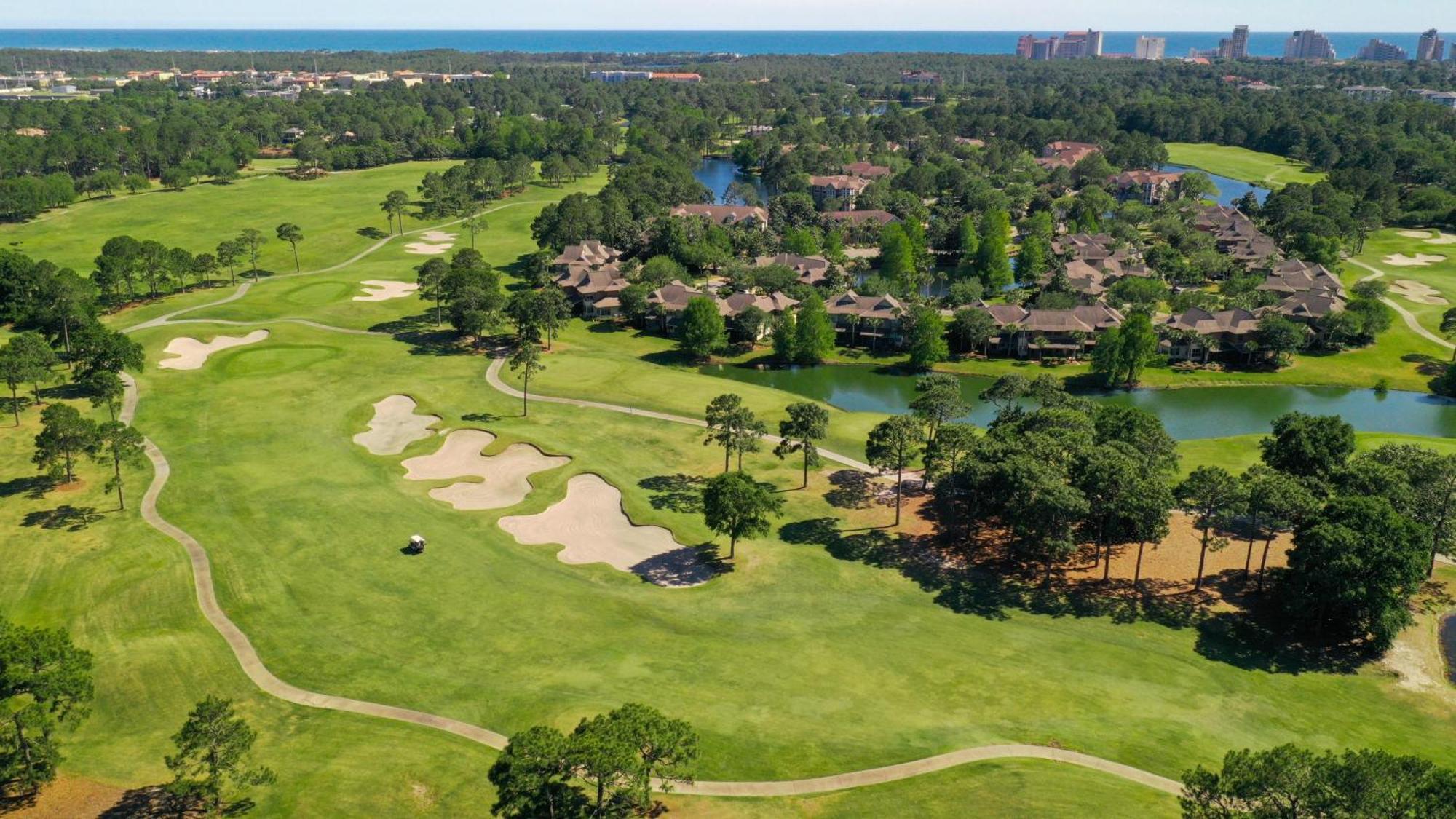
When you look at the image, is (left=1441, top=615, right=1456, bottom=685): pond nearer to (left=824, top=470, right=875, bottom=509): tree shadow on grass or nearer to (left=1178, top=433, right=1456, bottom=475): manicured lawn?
(left=1178, top=433, right=1456, bottom=475): manicured lawn

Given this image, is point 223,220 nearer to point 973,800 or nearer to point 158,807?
point 158,807

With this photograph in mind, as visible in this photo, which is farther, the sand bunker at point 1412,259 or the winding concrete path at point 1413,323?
the sand bunker at point 1412,259

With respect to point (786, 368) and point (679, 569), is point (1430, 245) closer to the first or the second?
point (786, 368)

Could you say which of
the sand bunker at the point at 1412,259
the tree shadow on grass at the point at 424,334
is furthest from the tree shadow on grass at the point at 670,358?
the sand bunker at the point at 1412,259

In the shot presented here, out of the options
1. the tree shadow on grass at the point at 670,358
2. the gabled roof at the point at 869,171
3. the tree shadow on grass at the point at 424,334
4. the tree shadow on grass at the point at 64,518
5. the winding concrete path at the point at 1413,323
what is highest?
the gabled roof at the point at 869,171

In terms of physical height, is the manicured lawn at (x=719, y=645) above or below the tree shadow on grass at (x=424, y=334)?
below

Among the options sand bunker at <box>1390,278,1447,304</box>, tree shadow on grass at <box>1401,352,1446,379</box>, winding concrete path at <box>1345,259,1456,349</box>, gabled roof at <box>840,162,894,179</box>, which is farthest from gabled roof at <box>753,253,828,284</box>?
sand bunker at <box>1390,278,1447,304</box>

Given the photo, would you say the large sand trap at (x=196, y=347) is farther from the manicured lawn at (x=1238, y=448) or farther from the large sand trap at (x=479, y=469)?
the manicured lawn at (x=1238, y=448)

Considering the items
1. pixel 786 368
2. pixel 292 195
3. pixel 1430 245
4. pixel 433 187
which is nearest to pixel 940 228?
pixel 786 368
